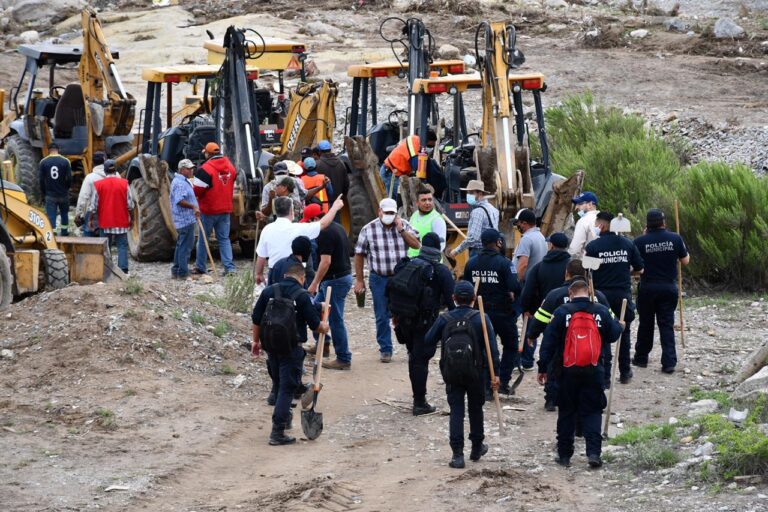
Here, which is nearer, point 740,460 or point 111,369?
point 740,460

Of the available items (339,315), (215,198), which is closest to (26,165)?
(215,198)

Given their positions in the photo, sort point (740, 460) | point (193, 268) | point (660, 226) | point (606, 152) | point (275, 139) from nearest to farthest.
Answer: point (740, 460), point (660, 226), point (193, 268), point (606, 152), point (275, 139)

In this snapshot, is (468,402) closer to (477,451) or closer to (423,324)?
(477,451)

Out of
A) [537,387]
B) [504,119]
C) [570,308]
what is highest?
[504,119]

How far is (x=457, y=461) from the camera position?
932 centimetres

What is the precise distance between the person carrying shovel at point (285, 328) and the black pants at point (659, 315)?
11.7 ft

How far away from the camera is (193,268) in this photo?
56.1 feet

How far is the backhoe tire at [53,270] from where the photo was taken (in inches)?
574

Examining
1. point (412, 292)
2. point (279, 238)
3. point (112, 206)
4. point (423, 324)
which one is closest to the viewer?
point (412, 292)

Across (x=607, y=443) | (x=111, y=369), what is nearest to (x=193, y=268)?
(x=111, y=369)

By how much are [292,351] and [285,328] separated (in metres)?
0.27

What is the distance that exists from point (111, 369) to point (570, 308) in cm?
432

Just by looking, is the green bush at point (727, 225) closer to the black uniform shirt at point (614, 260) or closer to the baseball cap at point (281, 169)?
the black uniform shirt at point (614, 260)

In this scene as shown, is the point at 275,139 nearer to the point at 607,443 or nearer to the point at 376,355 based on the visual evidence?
the point at 376,355
